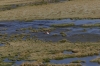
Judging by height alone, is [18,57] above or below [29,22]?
above

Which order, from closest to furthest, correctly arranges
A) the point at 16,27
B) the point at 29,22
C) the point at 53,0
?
the point at 16,27 → the point at 29,22 → the point at 53,0

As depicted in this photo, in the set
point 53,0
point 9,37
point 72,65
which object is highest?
point 72,65

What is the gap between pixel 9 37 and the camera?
140 feet

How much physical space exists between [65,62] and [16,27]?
82.6ft

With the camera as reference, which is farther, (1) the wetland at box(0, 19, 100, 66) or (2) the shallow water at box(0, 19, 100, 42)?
(2) the shallow water at box(0, 19, 100, 42)

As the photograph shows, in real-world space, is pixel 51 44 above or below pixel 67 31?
above

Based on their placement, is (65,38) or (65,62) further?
(65,38)

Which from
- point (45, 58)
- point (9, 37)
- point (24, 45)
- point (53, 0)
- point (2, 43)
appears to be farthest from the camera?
point (53, 0)

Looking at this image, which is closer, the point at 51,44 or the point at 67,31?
the point at 51,44

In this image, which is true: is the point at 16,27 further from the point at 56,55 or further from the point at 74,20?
the point at 56,55

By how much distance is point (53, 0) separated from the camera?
315 feet

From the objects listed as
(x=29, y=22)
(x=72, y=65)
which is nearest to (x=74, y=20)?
(x=29, y=22)

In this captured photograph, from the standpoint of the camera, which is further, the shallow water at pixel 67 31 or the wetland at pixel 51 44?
the shallow water at pixel 67 31

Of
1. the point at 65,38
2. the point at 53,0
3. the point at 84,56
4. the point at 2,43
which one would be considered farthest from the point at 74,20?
the point at 53,0
